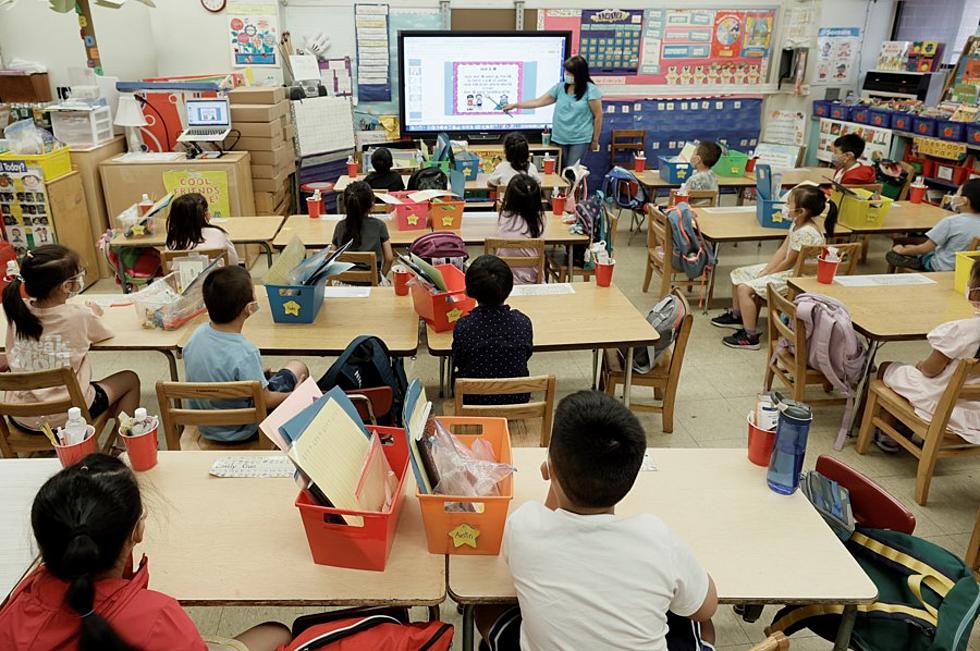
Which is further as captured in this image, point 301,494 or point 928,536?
point 928,536

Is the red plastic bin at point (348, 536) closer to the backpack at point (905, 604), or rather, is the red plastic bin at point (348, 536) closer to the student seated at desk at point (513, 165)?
the backpack at point (905, 604)

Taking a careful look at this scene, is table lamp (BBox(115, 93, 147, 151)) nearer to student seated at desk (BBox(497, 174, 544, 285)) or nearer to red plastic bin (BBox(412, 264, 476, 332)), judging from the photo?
student seated at desk (BBox(497, 174, 544, 285))

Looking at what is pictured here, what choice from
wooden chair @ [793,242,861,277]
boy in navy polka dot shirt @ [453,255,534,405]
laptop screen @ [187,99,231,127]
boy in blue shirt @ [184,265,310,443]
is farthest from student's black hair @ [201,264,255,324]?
laptop screen @ [187,99,231,127]

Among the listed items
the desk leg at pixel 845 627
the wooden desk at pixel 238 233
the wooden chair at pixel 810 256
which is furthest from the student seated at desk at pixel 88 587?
the wooden chair at pixel 810 256

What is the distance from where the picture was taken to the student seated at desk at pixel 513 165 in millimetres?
5328

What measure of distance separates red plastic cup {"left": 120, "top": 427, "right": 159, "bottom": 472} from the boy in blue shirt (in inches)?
20.6

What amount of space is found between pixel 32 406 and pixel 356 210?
1.96 m

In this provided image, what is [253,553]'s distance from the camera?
5.43ft

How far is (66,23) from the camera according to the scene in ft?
17.7

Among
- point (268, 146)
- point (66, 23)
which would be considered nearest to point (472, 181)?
point (268, 146)

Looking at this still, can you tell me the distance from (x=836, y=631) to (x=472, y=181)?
4.61 metres

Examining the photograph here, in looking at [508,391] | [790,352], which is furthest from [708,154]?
[508,391]

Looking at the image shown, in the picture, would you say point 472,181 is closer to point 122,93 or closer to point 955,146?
point 122,93

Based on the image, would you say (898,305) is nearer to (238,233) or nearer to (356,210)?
(356,210)
